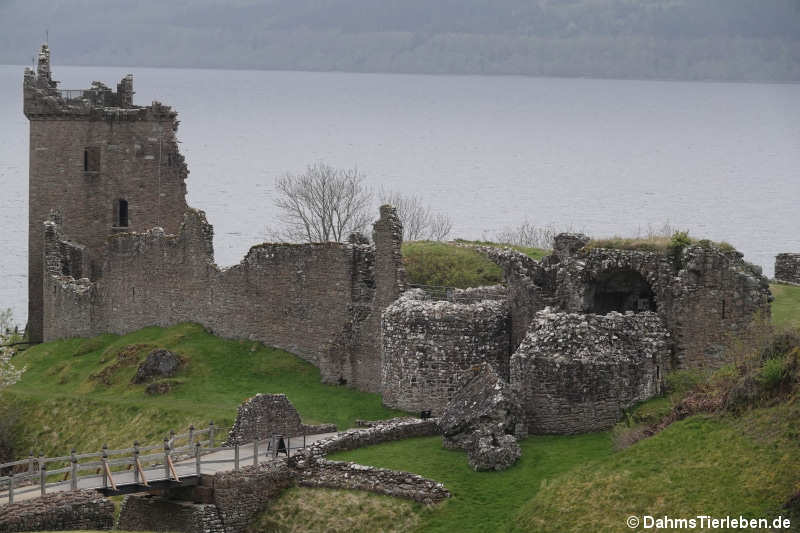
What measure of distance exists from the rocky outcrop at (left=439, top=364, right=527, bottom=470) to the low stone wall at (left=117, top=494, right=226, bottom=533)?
635cm

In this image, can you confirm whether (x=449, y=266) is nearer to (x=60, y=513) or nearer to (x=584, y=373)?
(x=584, y=373)

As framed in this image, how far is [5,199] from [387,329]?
129 metres

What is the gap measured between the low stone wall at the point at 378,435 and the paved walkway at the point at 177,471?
1076 mm

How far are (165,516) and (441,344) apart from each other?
400 inches

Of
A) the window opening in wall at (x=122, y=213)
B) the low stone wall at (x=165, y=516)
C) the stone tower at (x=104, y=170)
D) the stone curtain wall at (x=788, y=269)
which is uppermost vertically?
the stone tower at (x=104, y=170)

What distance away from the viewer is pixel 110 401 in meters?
59.5

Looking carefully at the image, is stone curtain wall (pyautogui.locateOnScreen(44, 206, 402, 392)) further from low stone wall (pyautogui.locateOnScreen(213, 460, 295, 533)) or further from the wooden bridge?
low stone wall (pyautogui.locateOnScreen(213, 460, 295, 533))

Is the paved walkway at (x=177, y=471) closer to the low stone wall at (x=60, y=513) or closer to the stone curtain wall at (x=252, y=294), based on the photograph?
the low stone wall at (x=60, y=513)

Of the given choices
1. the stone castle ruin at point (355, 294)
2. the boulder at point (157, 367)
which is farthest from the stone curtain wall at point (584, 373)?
the boulder at point (157, 367)

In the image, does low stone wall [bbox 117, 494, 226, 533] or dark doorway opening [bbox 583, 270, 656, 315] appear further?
dark doorway opening [bbox 583, 270, 656, 315]

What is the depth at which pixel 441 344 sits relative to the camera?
5147 centimetres

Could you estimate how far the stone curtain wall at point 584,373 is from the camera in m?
45.2

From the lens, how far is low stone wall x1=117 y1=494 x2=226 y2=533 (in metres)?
44.7

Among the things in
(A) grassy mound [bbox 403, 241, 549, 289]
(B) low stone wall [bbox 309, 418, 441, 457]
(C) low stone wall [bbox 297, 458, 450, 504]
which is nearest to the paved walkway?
(B) low stone wall [bbox 309, 418, 441, 457]
